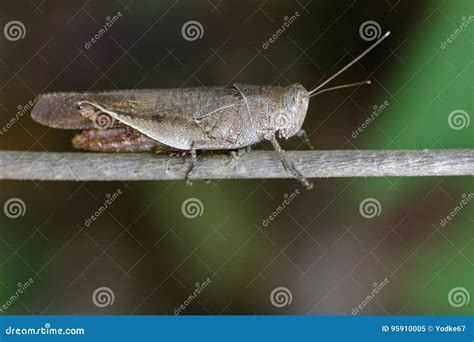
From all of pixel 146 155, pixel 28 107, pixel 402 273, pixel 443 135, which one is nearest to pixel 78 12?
pixel 28 107
